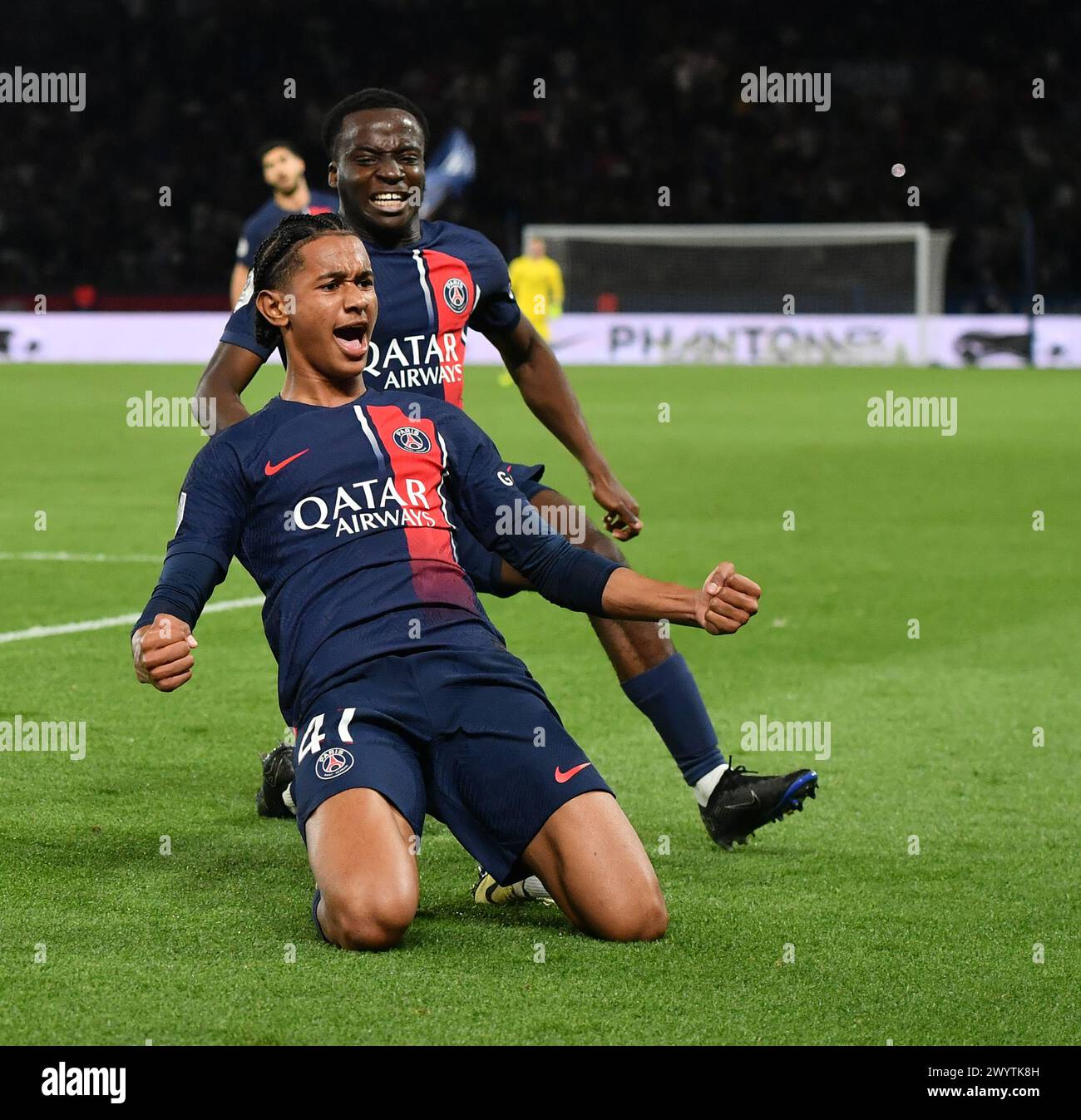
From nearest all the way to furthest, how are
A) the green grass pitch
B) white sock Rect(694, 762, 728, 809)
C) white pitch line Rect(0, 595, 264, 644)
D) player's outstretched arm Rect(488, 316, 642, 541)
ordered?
the green grass pitch, white sock Rect(694, 762, 728, 809), player's outstretched arm Rect(488, 316, 642, 541), white pitch line Rect(0, 595, 264, 644)

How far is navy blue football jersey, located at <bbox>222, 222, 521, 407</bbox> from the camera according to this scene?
520 cm

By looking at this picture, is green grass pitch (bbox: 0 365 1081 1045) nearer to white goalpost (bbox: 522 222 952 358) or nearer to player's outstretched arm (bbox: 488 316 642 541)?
player's outstretched arm (bbox: 488 316 642 541)

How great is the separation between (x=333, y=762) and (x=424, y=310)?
162 cm

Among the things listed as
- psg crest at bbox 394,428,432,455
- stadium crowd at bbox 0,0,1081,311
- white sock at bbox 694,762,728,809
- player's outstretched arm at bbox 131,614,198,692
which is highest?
stadium crowd at bbox 0,0,1081,311

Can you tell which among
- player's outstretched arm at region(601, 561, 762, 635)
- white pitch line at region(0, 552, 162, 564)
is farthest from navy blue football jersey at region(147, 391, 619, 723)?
white pitch line at region(0, 552, 162, 564)

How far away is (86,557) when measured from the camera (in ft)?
34.0

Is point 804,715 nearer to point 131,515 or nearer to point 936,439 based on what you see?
point 131,515

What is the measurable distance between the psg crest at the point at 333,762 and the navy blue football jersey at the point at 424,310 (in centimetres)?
131

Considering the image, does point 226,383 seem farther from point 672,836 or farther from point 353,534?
point 672,836

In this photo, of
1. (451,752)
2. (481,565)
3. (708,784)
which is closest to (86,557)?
(481,565)

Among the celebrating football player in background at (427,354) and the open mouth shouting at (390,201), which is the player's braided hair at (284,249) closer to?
the celebrating football player in background at (427,354)

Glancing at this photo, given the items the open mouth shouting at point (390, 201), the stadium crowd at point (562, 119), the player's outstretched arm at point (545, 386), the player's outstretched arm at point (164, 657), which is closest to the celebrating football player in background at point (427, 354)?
the open mouth shouting at point (390, 201)

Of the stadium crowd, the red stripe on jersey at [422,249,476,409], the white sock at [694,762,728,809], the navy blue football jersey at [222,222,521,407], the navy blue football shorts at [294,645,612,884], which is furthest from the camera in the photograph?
the stadium crowd
